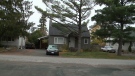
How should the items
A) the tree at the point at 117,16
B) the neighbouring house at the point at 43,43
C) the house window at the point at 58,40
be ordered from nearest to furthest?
the tree at the point at 117,16, the house window at the point at 58,40, the neighbouring house at the point at 43,43

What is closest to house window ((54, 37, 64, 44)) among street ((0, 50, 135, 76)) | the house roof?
the house roof

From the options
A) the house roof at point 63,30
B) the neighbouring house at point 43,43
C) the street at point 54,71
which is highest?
the house roof at point 63,30

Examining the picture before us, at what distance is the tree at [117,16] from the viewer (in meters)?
36.3

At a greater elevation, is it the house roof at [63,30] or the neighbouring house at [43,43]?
the house roof at [63,30]

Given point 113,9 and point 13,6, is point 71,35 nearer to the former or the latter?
point 13,6

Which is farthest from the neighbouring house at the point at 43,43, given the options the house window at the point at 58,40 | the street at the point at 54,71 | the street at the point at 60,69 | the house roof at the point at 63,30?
the street at the point at 54,71

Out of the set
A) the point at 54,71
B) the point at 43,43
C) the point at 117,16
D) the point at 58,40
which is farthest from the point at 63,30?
the point at 54,71

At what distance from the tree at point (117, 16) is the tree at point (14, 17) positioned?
562 inches

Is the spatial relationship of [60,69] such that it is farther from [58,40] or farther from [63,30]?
[58,40]

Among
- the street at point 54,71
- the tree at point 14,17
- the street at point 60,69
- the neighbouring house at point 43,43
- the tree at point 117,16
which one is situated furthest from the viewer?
the neighbouring house at point 43,43

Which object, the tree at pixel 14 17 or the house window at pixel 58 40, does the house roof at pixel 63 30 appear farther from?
the tree at pixel 14 17

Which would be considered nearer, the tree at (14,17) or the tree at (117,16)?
the tree at (117,16)

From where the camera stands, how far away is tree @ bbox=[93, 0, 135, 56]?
3631 cm

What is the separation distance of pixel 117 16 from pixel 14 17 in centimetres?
1766
